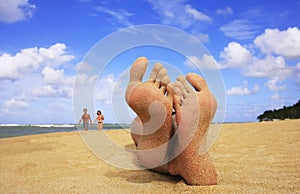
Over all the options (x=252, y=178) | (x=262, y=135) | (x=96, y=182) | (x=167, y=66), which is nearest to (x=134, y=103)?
(x=167, y=66)

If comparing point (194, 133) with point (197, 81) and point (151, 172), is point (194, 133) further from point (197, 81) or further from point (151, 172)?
point (151, 172)

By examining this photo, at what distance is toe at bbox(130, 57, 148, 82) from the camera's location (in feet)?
16.5

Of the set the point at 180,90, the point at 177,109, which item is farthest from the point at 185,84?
the point at 177,109

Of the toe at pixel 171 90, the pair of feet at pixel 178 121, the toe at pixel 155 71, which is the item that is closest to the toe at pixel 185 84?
the pair of feet at pixel 178 121

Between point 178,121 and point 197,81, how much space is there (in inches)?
27.4

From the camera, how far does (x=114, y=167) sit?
6.31 meters

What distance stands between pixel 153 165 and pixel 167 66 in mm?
1667

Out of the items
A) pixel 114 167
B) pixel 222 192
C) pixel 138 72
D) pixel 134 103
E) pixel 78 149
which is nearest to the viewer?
pixel 222 192

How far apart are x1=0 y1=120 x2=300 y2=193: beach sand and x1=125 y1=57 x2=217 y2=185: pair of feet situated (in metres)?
0.27

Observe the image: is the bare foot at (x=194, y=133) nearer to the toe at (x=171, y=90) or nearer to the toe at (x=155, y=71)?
the toe at (x=171, y=90)

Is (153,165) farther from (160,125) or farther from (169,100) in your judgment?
(169,100)

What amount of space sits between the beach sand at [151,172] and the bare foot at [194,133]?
19 cm

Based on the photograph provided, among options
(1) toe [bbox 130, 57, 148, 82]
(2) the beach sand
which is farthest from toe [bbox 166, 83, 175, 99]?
(2) the beach sand

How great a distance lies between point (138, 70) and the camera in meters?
5.04
